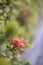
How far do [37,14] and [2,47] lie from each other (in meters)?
0.36

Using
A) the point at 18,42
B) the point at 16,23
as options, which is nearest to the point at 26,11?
the point at 16,23

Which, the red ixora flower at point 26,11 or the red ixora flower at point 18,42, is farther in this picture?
the red ixora flower at point 26,11

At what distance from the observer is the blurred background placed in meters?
1.51

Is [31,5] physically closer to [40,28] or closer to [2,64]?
[40,28]

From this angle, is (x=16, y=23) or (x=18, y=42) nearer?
(x=18, y=42)

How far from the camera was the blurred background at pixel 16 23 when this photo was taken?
151 cm

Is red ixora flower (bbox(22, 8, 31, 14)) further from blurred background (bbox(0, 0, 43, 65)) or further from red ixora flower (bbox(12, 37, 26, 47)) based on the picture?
red ixora flower (bbox(12, 37, 26, 47))

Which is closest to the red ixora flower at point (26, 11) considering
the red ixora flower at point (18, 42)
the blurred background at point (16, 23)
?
the blurred background at point (16, 23)

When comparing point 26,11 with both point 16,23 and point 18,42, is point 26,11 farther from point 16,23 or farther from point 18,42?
point 18,42

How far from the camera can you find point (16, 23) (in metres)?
1.59

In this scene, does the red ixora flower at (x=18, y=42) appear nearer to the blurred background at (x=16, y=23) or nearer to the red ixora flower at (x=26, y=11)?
the blurred background at (x=16, y=23)

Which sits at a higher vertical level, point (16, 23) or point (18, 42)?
point (16, 23)

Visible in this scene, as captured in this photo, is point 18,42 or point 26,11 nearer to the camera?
point 18,42

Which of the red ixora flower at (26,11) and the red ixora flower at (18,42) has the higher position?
the red ixora flower at (26,11)
